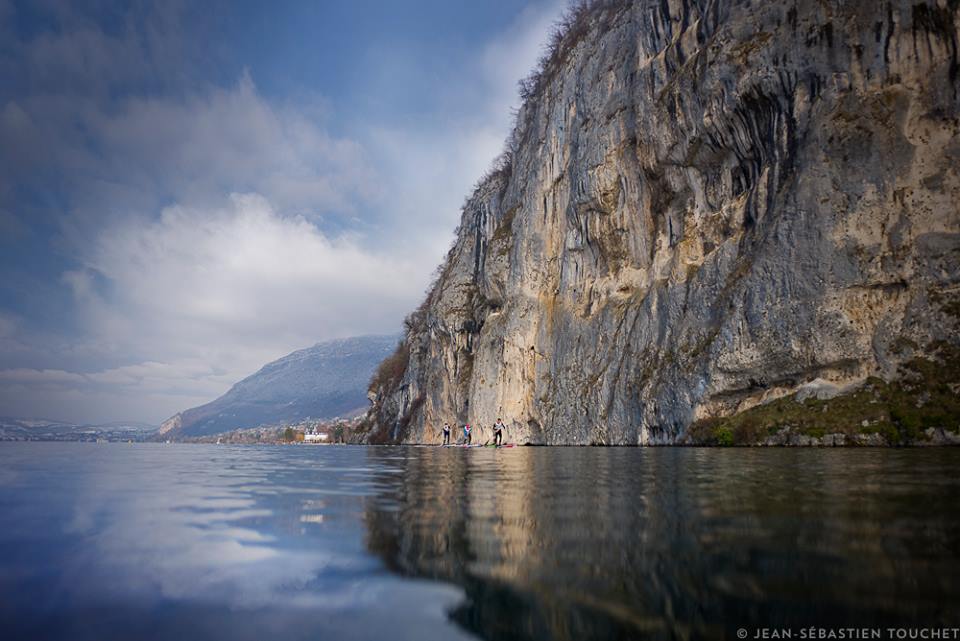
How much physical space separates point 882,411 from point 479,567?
3705 cm

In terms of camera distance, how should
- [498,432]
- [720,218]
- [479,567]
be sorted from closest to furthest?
1. [479,567]
2. [498,432]
3. [720,218]

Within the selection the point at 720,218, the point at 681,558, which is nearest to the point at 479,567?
the point at 681,558

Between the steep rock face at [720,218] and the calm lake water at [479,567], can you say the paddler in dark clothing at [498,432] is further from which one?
the calm lake water at [479,567]

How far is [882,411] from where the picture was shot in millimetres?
33469

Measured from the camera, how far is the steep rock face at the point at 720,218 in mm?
37781

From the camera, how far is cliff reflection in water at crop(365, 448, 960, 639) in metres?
3.16

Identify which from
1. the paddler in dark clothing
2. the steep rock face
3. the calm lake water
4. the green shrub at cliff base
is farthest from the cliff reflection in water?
the paddler in dark clothing

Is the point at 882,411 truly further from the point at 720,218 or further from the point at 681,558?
the point at 681,558

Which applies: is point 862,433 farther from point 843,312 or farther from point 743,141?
point 743,141

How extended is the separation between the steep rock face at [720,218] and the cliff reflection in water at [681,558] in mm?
34343

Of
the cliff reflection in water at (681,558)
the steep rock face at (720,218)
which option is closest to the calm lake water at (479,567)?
the cliff reflection in water at (681,558)

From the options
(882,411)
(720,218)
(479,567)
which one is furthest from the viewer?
(720,218)

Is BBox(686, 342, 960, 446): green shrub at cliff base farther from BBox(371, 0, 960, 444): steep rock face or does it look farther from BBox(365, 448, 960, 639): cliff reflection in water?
BBox(365, 448, 960, 639): cliff reflection in water

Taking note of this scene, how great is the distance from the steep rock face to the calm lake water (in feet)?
114
